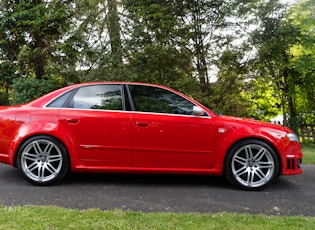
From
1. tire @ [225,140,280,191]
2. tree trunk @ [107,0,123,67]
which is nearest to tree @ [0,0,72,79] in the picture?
tree trunk @ [107,0,123,67]

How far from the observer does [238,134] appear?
14.4 feet

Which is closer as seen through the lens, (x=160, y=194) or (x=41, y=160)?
(x=160, y=194)

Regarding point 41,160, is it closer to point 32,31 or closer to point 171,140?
point 171,140

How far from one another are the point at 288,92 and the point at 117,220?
11.0 metres

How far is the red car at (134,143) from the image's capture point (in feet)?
14.2

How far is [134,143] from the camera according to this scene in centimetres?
436

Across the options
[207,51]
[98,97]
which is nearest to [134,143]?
[98,97]

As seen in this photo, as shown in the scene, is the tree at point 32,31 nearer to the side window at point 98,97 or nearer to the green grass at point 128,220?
the side window at point 98,97

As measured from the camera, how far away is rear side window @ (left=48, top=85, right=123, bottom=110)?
447 cm

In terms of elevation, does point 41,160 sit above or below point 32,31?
below

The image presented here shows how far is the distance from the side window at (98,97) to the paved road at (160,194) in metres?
1.10

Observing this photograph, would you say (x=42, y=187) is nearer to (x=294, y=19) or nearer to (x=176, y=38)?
(x=176, y=38)

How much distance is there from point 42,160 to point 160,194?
1.67 meters

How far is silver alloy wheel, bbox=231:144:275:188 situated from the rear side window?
1.81m
